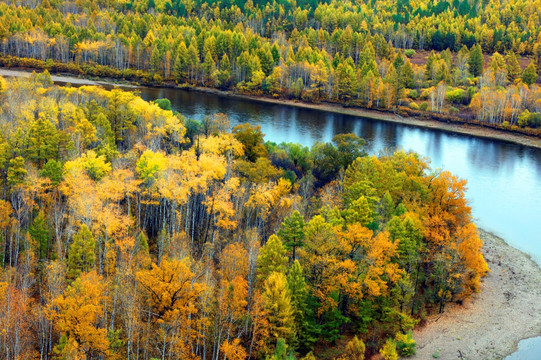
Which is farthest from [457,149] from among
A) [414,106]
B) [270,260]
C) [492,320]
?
[270,260]

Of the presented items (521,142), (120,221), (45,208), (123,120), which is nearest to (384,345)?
(120,221)

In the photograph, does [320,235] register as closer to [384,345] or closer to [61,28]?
[384,345]

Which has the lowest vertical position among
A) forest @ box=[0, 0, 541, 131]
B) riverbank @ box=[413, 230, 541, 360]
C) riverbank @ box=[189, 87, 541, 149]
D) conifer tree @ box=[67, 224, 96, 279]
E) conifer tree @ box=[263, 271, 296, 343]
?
riverbank @ box=[413, 230, 541, 360]

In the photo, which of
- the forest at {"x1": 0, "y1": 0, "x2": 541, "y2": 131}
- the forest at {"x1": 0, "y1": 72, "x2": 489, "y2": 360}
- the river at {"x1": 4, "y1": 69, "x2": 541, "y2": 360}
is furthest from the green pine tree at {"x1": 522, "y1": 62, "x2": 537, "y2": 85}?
the forest at {"x1": 0, "y1": 72, "x2": 489, "y2": 360}

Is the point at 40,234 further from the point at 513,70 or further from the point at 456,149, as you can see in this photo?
the point at 513,70

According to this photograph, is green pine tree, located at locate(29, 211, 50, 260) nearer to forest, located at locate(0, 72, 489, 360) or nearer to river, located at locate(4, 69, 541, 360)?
forest, located at locate(0, 72, 489, 360)

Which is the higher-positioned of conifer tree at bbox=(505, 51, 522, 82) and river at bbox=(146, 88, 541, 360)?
conifer tree at bbox=(505, 51, 522, 82)

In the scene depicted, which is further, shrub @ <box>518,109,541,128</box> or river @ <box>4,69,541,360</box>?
shrub @ <box>518,109,541,128</box>
